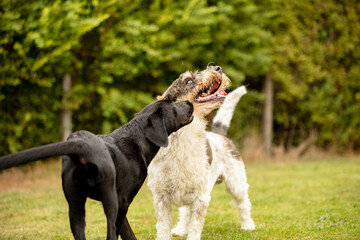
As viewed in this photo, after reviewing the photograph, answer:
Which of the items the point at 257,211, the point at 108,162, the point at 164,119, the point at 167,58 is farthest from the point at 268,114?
the point at 108,162

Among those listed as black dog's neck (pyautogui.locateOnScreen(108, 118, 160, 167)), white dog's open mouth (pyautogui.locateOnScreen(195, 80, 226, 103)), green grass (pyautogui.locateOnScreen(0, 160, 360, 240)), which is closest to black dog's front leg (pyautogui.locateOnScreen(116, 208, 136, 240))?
black dog's neck (pyautogui.locateOnScreen(108, 118, 160, 167))

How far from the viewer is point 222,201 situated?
8.09 metres

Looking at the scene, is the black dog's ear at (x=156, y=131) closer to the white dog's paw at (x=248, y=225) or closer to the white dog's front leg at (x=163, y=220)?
the white dog's front leg at (x=163, y=220)

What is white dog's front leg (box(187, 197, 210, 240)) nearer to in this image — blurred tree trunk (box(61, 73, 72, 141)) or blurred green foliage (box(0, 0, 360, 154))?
blurred green foliage (box(0, 0, 360, 154))

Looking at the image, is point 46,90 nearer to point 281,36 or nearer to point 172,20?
point 172,20

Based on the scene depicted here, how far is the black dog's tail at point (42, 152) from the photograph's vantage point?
10.5 feet

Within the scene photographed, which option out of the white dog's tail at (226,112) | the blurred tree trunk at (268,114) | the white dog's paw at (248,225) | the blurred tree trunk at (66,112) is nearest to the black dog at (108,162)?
the white dog's paw at (248,225)

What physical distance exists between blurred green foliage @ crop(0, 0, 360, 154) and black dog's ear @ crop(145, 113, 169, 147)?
5.04 meters

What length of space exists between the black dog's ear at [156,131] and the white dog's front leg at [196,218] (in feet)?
3.50

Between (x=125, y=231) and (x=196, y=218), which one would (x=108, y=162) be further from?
(x=196, y=218)

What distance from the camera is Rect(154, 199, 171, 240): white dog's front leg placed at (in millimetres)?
4988

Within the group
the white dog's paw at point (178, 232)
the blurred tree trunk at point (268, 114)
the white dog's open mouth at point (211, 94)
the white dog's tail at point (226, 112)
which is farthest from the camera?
the blurred tree trunk at point (268, 114)

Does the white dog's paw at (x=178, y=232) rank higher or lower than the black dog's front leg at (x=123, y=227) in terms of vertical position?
lower

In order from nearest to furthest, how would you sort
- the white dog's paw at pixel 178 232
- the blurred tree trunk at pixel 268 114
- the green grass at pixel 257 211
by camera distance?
the green grass at pixel 257 211 → the white dog's paw at pixel 178 232 → the blurred tree trunk at pixel 268 114
